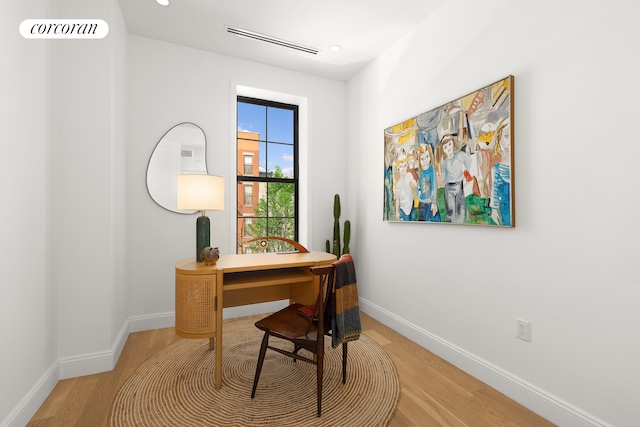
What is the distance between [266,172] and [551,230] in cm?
286

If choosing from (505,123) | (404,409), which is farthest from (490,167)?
(404,409)

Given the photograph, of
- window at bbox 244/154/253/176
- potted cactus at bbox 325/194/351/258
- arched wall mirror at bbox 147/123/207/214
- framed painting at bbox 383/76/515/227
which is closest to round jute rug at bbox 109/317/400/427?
potted cactus at bbox 325/194/351/258

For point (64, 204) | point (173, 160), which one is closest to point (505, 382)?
point (64, 204)

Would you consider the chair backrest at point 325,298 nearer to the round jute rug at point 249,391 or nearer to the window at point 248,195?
the round jute rug at point 249,391

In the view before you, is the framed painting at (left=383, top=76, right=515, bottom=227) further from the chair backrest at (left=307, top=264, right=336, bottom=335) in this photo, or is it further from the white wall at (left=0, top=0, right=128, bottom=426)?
the white wall at (left=0, top=0, right=128, bottom=426)

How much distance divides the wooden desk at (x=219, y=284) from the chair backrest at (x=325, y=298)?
448mm

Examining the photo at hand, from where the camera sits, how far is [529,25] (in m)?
1.83

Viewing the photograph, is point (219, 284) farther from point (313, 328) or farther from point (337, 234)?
point (337, 234)

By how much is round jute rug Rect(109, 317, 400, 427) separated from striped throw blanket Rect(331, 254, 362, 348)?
387 millimetres

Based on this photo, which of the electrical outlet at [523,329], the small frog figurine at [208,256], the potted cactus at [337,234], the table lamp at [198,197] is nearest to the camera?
the electrical outlet at [523,329]

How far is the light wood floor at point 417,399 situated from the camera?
1.67 meters

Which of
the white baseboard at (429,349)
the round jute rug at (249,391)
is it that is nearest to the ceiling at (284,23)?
the white baseboard at (429,349)

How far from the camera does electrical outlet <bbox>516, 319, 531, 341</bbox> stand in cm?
184

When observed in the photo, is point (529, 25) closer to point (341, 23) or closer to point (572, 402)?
point (341, 23)
